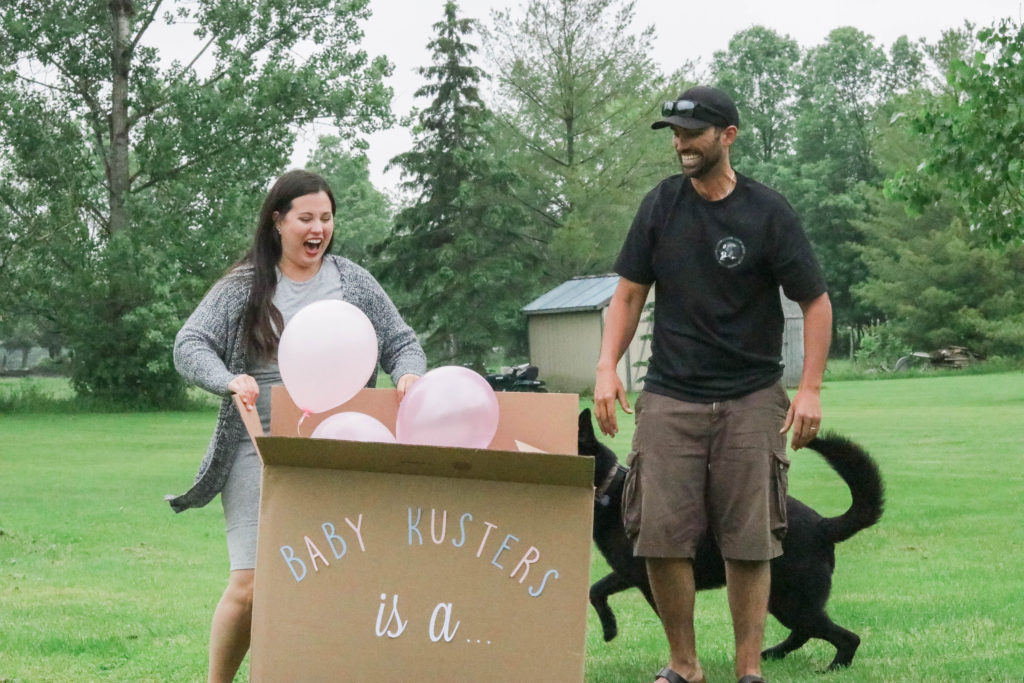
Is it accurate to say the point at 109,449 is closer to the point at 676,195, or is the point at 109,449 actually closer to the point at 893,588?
the point at 893,588

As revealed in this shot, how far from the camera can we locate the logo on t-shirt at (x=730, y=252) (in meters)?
4.01

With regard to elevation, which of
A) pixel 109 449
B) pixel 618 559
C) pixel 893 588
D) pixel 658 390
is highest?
pixel 658 390

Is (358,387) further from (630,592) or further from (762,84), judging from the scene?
(762,84)

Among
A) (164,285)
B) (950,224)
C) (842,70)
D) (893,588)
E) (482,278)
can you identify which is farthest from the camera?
(842,70)

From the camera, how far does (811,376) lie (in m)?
4.14

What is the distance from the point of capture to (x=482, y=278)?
3666 centimetres

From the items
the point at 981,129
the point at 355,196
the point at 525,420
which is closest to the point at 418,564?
the point at 525,420

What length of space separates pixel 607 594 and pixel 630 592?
6.65 feet

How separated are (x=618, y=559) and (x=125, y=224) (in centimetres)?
2763

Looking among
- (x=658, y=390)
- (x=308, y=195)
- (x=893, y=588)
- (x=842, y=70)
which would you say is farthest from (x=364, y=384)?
(x=842, y=70)

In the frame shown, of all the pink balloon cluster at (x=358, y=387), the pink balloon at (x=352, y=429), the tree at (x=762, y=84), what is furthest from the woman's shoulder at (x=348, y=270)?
the tree at (x=762, y=84)

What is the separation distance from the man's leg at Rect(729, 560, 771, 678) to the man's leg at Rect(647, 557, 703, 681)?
0.15m

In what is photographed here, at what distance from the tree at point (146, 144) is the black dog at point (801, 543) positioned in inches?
968

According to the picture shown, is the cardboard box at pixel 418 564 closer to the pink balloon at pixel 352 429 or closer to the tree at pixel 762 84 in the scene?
the pink balloon at pixel 352 429
